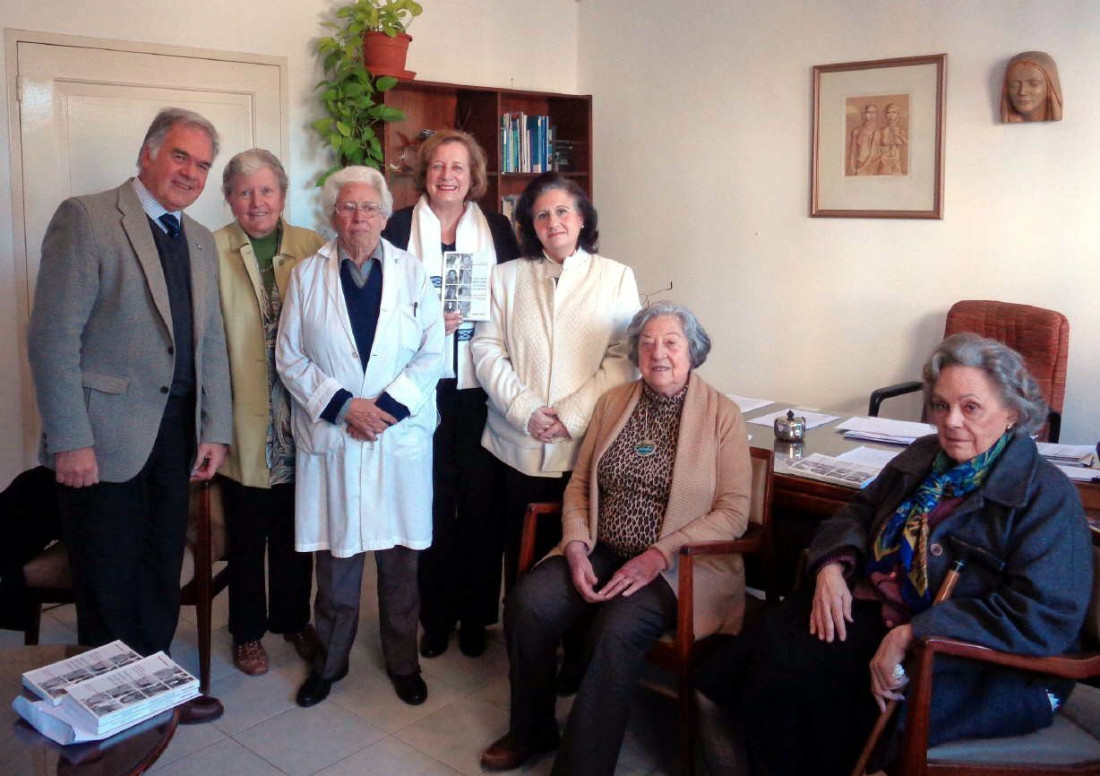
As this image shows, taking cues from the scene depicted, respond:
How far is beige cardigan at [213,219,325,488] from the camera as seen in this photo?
2.77 m

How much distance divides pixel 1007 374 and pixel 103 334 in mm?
2040

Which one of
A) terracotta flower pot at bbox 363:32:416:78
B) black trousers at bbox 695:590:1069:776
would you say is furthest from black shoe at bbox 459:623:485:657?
terracotta flower pot at bbox 363:32:416:78

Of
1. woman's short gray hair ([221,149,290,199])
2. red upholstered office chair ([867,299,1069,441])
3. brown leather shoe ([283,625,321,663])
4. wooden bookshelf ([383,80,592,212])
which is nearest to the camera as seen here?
woman's short gray hair ([221,149,290,199])

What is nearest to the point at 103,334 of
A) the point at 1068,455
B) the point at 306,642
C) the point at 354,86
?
the point at 306,642

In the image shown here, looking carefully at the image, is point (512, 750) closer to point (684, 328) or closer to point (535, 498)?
point (535, 498)

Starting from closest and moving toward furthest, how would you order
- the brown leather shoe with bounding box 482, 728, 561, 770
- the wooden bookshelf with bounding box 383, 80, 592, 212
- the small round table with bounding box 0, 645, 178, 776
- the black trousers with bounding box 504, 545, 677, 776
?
the small round table with bounding box 0, 645, 178, 776 → the black trousers with bounding box 504, 545, 677, 776 → the brown leather shoe with bounding box 482, 728, 561, 770 → the wooden bookshelf with bounding box 383, 80, 592, 212

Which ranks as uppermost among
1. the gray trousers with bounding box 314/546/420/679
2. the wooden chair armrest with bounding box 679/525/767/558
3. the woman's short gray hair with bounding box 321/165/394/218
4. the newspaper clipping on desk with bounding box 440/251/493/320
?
the woman's short gray hair with bounding box 321/165/394/218

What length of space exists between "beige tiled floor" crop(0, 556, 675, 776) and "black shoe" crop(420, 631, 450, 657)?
0.04m

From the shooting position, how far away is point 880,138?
4.34 meters

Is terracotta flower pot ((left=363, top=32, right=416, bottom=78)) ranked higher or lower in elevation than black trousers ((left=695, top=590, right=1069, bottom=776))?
higher

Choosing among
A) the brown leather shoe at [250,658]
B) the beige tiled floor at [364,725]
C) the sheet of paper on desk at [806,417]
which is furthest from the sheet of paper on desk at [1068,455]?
the brown leather shoe at [250,658]

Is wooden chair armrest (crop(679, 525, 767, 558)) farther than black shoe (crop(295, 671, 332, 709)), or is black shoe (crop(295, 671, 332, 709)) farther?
black shoe (crop(295, 671, 332, 709))

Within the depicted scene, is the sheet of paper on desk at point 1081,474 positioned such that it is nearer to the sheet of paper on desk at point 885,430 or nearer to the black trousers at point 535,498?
the sheet of paper on desk at point 885,430

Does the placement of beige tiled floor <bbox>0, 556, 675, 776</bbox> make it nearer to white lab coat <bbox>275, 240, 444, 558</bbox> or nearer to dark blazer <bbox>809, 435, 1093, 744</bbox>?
white lab coat <bbox>275, 240, 444, 558</bbox>
